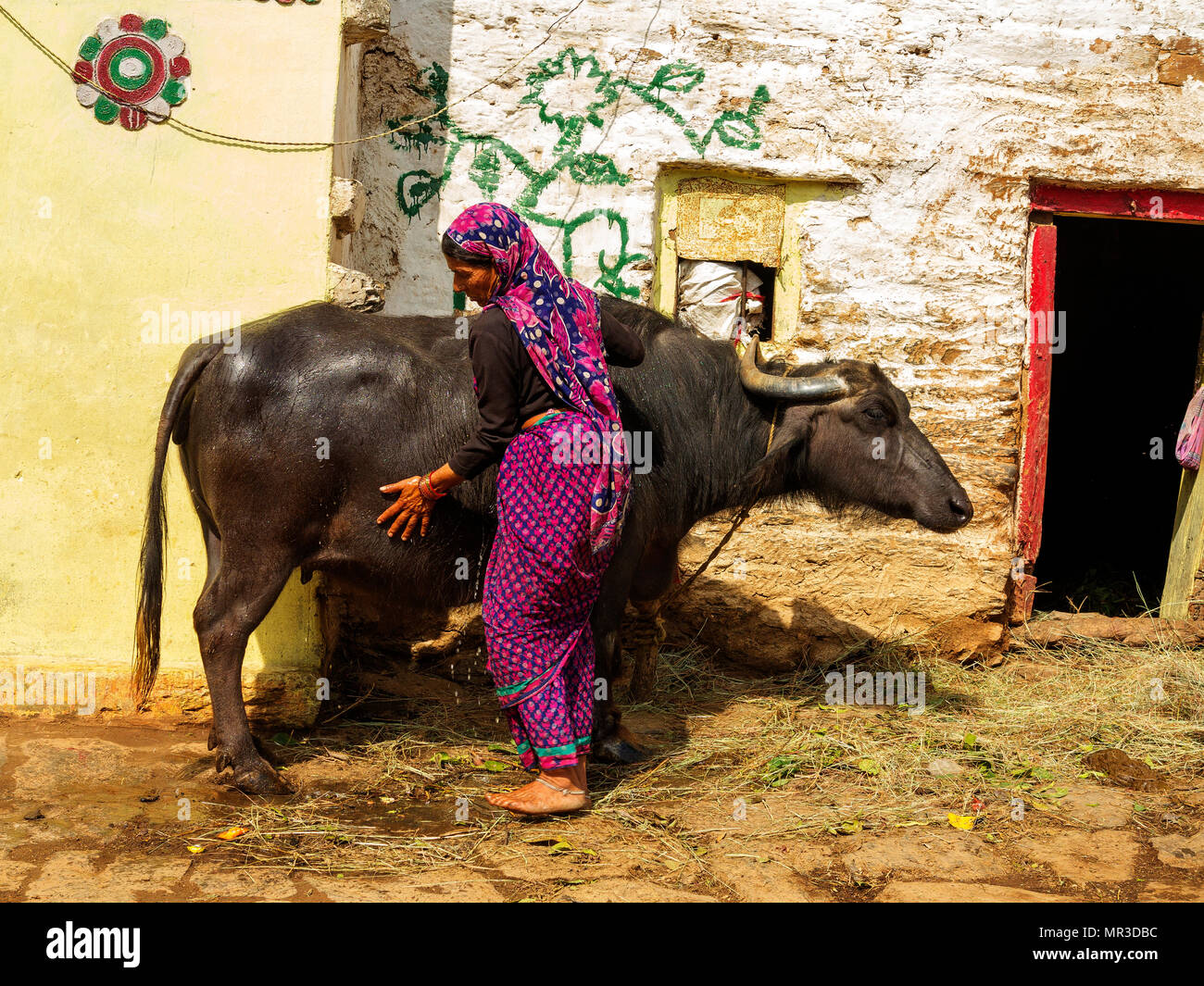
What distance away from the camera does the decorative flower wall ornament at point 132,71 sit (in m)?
4.40

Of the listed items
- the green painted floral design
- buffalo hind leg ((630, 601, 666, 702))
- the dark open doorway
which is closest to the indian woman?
buffalo hind leg ((630, 601, 666, 702))

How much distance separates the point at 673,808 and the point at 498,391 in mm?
1563

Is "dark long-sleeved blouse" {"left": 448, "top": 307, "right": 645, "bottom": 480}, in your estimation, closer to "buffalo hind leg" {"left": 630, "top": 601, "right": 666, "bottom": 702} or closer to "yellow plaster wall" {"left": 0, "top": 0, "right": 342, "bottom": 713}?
"yellow plaster wall" {"left": 0, "top": 0, "right": 342, "bottom": 713}

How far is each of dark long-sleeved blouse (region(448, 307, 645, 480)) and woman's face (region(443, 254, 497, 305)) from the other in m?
0.10

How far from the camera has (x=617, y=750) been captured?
4.38 meters

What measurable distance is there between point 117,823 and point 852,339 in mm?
3841

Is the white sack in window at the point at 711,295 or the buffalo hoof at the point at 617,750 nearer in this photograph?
the buffalo hoof at the point at 617,750

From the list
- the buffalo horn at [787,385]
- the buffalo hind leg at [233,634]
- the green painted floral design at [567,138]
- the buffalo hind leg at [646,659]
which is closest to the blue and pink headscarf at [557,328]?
the buffalo horn at [787,385]

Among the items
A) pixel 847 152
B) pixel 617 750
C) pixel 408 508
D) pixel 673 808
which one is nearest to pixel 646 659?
pixel 617 750

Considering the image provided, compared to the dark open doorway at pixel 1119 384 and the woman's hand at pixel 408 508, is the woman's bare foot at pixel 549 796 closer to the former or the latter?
the woman's hand at pixel 408 508

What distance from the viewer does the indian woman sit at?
3521mm

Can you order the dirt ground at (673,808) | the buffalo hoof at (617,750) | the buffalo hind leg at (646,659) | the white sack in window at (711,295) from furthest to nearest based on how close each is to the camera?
1. the white sack in window at (711,295)
2. the buffalo hind leg at (646,659)
3. the buffalo hoof at (617,750)
4. the dirt ground at (673,808)

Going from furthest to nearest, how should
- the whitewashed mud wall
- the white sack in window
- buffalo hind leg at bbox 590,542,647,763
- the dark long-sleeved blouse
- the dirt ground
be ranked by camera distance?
the white sack in window → the whitewashed mud wall → buffalo hind leg at bbox 590,542,647,763 → the dark long-sleeved blouse → the dirt ground

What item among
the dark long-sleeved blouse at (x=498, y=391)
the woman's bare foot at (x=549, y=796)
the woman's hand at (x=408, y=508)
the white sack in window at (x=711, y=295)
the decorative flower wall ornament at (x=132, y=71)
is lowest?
the woman's bare foot at (x=549, y=796)
